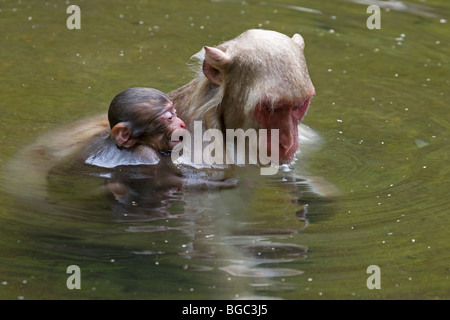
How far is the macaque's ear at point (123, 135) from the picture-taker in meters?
8.23

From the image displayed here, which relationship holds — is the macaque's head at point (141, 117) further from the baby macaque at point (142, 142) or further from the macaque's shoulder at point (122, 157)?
the macaque's shoulder at point (122, 157)

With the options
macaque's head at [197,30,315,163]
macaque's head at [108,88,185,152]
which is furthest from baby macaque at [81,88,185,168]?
macaque's head at [197,30,315,163]

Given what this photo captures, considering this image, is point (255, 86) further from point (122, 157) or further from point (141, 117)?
point (122, 157)

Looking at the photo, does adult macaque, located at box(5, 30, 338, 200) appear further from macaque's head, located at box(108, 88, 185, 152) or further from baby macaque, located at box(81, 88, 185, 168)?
macaque's head, located at box(108, 88, 185, 152)

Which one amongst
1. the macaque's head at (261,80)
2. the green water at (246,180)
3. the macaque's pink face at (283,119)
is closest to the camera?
the green water at (246,180)

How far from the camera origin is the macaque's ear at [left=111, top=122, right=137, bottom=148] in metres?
8.23

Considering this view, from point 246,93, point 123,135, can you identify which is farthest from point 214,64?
point 123,135

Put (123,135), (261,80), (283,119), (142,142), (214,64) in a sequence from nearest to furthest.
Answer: (261,80), (214,64), (283,119), (123,135), (142,142)

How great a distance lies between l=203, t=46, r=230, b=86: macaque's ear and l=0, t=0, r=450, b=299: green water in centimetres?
117

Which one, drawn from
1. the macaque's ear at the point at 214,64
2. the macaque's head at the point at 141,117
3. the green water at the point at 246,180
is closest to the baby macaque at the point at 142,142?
the macaque's head at the point at 141,117

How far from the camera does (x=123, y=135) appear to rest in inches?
327

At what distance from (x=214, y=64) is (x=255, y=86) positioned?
0.44 meters
